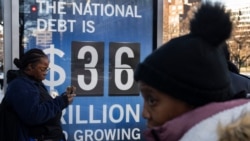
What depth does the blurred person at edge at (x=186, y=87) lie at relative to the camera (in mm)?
976

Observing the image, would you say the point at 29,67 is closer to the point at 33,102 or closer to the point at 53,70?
the point at 33,102

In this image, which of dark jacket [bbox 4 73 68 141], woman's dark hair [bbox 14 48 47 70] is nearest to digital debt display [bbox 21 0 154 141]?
woman's dark hair [bbox 14 48 47 70]

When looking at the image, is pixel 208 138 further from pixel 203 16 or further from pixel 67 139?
pixel 67 139

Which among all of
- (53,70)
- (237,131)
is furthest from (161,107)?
(53,70)

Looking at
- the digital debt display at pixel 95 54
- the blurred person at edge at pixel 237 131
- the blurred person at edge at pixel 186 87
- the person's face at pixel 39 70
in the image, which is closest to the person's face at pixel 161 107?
the blurred person at edge at pixel 186 87

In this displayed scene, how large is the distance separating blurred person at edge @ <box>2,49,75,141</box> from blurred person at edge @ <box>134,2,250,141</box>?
1962mm

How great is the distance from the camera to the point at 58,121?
10.4ft

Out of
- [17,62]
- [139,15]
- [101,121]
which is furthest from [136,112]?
[17,62]

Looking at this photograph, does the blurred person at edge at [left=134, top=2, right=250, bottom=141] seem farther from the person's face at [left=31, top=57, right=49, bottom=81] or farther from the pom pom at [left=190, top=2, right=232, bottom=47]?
the person's face at [left=31, top=57, right=49, bottom=81]

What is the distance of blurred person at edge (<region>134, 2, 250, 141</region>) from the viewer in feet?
3.20

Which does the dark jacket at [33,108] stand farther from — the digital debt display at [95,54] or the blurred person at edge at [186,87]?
the blurred person at edge at [186,87]

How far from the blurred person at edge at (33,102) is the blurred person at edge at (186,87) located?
77.3 inches

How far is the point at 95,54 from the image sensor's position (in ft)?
12.3

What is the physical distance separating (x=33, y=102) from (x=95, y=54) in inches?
38.2
